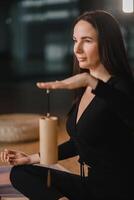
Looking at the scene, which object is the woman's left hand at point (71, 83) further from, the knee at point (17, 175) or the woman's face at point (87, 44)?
the knee at point (17, 175)

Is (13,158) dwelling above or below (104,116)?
below

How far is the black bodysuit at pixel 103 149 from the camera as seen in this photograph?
1044 millimetres

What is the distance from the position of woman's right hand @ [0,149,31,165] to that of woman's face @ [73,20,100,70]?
15.4 inches

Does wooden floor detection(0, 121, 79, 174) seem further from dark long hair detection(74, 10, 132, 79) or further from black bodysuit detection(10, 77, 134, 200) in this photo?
dark long hair detection(74, 10, 132, 79)

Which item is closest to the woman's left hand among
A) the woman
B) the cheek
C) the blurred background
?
the woman

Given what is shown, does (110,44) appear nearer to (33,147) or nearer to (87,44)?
(87,44)

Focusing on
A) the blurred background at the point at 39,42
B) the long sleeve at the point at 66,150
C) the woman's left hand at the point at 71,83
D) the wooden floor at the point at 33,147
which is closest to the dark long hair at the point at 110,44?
the woman's left hand at the point at 71,83

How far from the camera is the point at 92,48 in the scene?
112 cm

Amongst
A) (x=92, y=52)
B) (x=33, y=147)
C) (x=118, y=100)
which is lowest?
(x=33, y=147)

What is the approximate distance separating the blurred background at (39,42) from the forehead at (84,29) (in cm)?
256

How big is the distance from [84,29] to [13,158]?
1.55ft

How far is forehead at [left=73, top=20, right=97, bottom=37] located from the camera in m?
1.13

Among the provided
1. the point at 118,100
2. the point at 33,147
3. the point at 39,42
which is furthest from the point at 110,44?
the point at 39,42

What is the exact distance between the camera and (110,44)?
3.66ft
